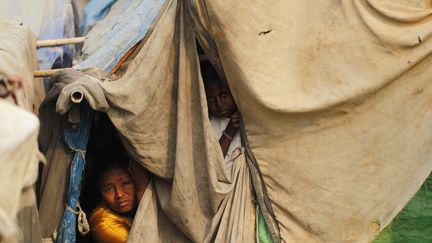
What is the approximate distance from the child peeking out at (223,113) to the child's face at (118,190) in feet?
1.62

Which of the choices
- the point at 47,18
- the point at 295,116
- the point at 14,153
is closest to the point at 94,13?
the point at 47,18

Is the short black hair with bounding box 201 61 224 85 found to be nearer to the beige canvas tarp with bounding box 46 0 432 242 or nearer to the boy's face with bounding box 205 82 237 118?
the boy's face with bounding box 205 82 237 118

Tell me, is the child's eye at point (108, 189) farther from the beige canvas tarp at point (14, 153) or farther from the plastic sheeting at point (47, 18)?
the beige canvas tarp at point (14, 153)

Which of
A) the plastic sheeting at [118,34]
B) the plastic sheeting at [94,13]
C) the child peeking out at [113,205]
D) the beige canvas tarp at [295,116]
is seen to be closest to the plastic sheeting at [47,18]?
the plastic sheeting at [94,13]

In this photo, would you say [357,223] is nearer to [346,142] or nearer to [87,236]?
[346,142]

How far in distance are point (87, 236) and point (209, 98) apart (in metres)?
0.94

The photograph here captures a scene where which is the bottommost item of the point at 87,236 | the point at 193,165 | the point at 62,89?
the point at 87,236

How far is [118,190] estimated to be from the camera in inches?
223

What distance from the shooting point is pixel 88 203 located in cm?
597

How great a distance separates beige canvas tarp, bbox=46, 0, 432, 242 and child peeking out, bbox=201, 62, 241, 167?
0.11m

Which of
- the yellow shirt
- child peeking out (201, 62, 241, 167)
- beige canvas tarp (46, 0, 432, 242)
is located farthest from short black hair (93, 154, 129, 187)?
child peeking out (201, 62, 241, 167)

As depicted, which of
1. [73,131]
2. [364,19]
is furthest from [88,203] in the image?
[364,19]

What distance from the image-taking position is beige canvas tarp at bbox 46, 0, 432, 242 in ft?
17.6

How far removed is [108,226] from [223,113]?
768mm
